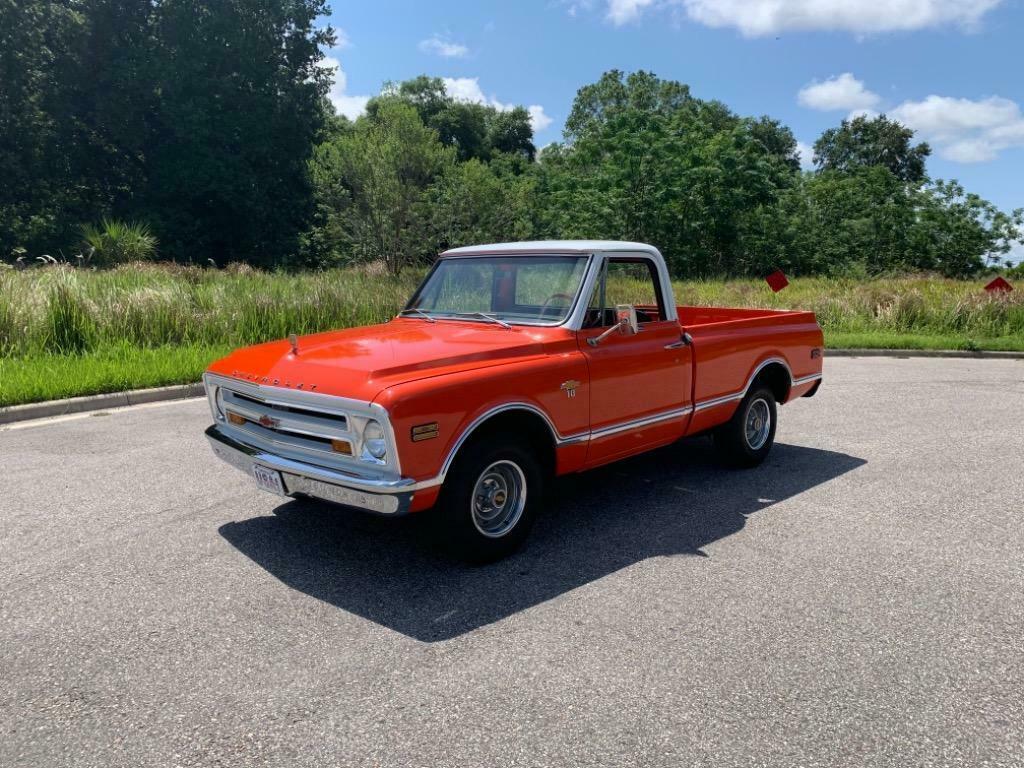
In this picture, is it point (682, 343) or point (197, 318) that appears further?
point (197, 318)

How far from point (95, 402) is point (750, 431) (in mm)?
7089

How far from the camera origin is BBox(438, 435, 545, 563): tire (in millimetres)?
4109

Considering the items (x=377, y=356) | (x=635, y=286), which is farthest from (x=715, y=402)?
(x=377, y=356)

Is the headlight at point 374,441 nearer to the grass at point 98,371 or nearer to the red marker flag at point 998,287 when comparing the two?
the grass at point 98,371

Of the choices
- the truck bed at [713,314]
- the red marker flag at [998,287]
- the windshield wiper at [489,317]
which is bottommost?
the truck bed at [713,314]

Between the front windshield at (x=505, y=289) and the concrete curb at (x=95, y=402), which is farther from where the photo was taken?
the concrete curb at (x=95, y=402)

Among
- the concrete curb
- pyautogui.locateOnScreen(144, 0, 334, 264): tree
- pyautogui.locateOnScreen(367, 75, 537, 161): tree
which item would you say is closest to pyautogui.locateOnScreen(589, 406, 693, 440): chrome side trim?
the concrete curb

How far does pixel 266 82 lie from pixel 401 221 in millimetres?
14595

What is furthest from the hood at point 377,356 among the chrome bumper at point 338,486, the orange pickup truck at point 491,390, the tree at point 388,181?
the tree at point 388,181

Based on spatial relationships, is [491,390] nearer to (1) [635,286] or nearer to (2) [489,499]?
(2) [489,499]

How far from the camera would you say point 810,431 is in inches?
316

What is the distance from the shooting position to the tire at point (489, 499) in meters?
4.11

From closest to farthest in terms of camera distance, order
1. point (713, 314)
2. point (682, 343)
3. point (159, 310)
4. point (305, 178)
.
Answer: point (682, 343)
point (713, 314)
point (159, 310)
point (305, 178)

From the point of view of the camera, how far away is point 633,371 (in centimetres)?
515
